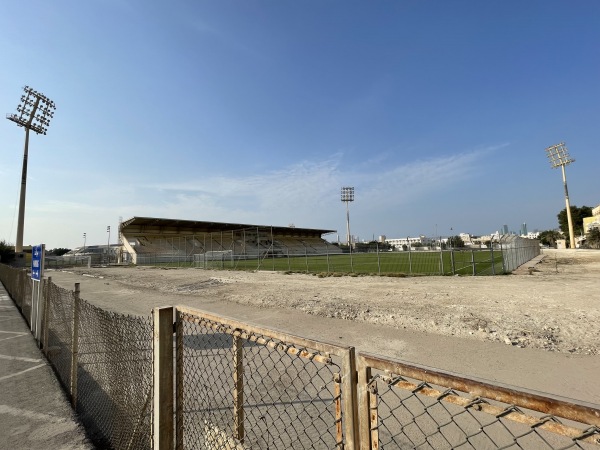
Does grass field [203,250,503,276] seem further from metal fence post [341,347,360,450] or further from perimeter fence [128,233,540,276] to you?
metal fence post [341,347,360,450]

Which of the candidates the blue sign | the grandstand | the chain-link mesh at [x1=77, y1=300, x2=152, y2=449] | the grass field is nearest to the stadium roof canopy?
the grandstand

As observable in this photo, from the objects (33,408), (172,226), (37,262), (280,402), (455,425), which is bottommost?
(455,425)

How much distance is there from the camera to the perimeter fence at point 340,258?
24109 millimetres

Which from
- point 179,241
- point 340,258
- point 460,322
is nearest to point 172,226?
point 179,241

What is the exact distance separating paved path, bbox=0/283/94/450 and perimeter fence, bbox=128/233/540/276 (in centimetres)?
1814

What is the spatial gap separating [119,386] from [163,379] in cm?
192

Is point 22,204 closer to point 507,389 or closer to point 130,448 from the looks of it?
point 130,448

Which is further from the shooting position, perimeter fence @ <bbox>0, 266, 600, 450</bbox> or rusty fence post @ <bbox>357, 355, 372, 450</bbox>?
rusty fence post @ <bbox>357, 355, 372, 450</bbox>

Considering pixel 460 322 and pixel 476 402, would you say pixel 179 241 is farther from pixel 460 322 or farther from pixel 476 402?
pixel 476 402

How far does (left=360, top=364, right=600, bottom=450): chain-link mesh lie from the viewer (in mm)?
1139

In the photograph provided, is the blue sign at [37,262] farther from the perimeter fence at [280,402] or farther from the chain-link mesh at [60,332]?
the perimeter fence at [280,402]

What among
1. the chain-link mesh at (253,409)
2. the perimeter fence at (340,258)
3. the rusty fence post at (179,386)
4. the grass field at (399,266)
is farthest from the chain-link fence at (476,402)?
the perimeter fence at (340,258)

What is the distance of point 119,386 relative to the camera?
3.98 m

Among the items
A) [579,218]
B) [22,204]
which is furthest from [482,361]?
[579,218]
